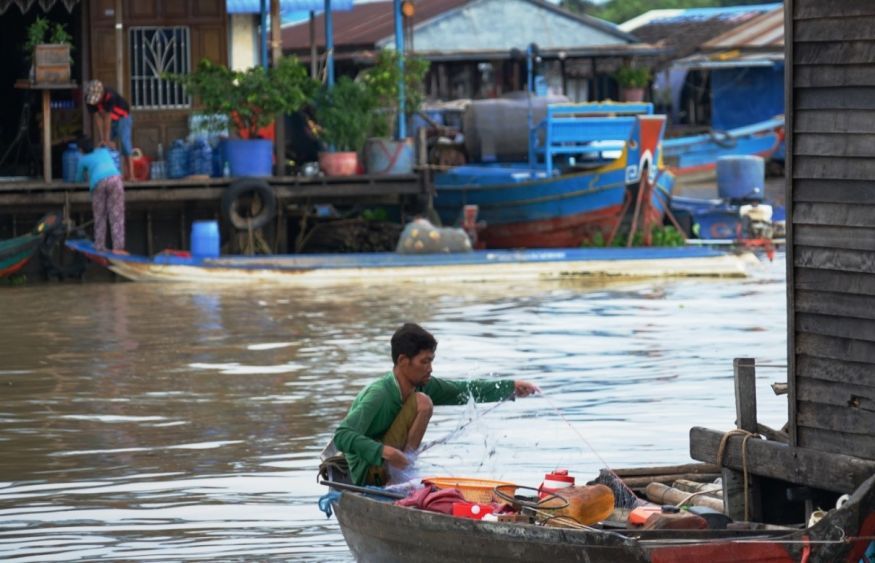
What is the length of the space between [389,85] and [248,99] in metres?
1.98

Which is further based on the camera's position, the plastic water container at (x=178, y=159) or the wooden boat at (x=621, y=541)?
the plastic water container at (x=178, y=159)

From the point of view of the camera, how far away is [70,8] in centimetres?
1948

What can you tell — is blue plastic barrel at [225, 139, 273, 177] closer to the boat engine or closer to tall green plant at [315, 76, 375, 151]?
tall green plant at [315, 76, 375, 151]

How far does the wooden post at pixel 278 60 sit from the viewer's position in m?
20.3

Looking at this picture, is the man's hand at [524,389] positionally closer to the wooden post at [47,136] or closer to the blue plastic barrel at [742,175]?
the wooden post at [47,136]

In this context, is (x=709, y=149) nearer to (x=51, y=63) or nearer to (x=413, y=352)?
(x=51, y=63)

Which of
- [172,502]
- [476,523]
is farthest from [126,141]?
[476,523]

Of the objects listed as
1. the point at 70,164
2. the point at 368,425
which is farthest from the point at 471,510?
the point at 70,164

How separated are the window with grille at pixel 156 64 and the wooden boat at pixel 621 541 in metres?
15.0

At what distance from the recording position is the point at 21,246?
18.9 meters

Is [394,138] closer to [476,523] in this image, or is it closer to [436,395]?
[436,395]

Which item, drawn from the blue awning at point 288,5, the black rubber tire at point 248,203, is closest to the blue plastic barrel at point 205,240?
the black rubber tire at point 248,203

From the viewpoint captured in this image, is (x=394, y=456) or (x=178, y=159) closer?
(x=394, y=456)

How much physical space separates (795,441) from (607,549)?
1.01m
